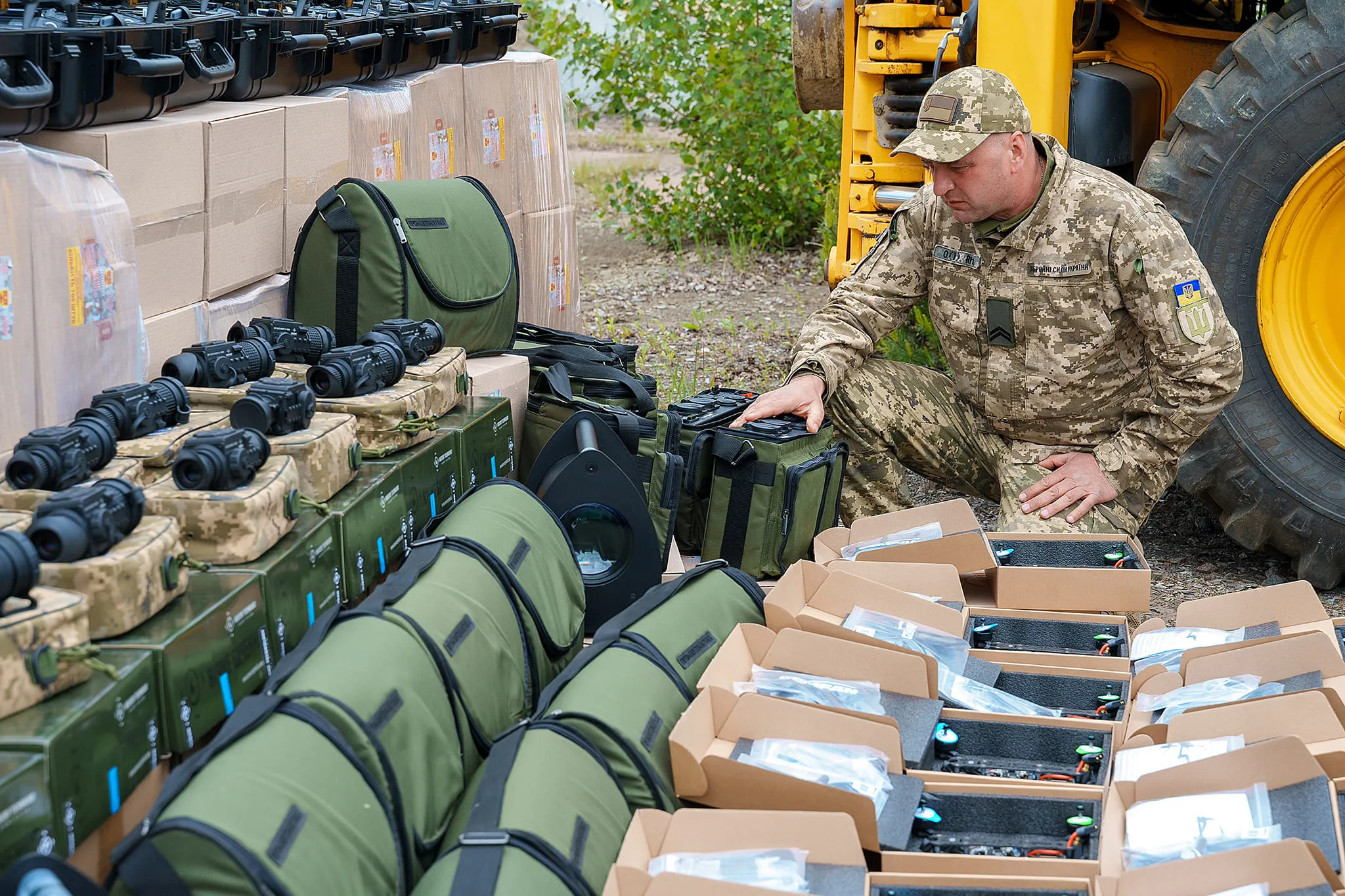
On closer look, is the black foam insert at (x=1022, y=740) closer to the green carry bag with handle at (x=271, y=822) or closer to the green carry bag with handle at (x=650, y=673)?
the green carry bag with handle at (x=650, y=673)

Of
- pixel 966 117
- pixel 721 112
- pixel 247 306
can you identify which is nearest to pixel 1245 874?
pixel 966 117

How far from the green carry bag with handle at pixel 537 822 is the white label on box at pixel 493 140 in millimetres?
3074

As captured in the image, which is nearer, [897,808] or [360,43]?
[897,808]

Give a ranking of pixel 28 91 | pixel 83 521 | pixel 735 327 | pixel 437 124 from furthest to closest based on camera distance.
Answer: pixel 735 327 < pixel 437 124 < pixel 28 91 < pixel 83 521

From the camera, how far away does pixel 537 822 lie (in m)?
1.69

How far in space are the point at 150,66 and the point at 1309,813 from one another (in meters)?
2.40

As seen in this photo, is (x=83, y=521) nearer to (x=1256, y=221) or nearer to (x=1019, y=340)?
(x=1019, y=340)

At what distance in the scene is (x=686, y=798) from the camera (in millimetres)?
2021

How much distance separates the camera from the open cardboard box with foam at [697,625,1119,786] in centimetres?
223

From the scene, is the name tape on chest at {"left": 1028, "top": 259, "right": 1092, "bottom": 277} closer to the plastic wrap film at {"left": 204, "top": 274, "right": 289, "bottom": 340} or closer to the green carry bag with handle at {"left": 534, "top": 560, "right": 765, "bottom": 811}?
the green carry bag with handle at {"left": 534, "top": 560, "right": 765, "bottom": 811}

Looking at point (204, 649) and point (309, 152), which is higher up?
point (309, 152)

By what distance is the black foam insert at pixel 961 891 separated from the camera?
1.76 metres

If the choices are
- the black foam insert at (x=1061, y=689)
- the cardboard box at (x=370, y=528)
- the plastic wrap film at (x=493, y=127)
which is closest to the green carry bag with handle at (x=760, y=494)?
the black foam insert at (x=1061, y=689)

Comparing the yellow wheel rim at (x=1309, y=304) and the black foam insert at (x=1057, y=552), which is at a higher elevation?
the yellow wheel rim at (x=1309, y=304)
